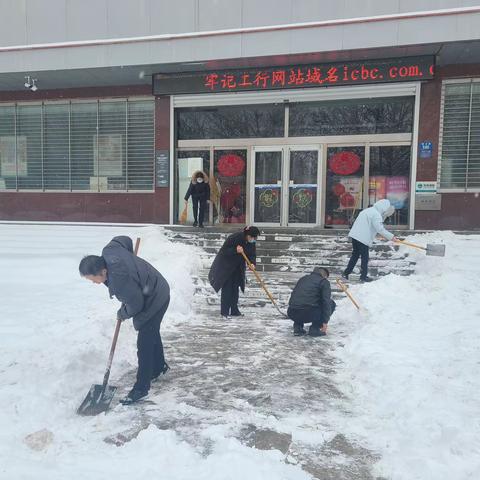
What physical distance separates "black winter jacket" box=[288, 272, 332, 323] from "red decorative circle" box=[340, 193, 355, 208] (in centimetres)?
668

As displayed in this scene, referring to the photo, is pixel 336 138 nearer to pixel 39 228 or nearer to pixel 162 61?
pixel 162 61

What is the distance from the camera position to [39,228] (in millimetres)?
12414

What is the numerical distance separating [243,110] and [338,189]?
3550mm

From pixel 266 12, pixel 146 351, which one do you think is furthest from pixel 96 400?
pixel 266 12

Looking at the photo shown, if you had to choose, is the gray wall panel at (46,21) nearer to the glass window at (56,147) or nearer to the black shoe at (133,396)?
the glass window at (56,147)

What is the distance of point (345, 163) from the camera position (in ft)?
39.6

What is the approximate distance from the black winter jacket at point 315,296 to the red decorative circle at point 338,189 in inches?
265

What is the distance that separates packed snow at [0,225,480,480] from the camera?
9.37 feet

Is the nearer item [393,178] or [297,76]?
[297,76]

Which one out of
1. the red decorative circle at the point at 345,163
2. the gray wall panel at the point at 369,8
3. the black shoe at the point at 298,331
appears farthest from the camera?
the red decorative circle at the point at 345,163

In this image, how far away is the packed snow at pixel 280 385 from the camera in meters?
2.86

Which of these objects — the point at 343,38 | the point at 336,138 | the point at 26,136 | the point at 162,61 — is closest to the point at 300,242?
the point at 336,138

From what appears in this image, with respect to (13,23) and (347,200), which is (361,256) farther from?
(13,23)

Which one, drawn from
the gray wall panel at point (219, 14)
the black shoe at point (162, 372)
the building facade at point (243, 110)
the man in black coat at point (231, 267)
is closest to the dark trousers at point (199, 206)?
the building facade at point (243, 110)
